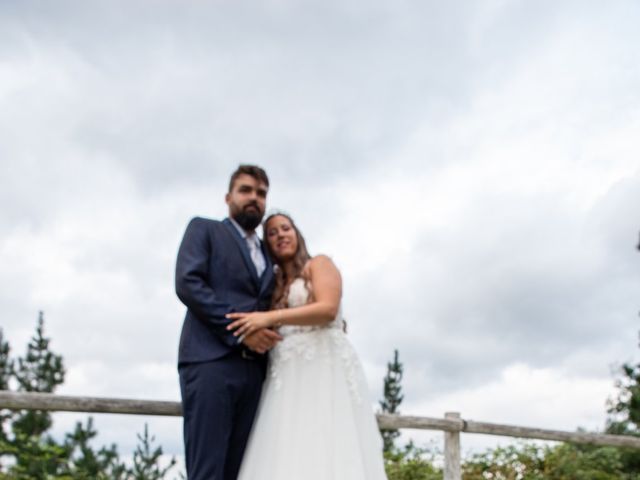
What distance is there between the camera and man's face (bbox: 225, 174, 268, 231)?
3.76m

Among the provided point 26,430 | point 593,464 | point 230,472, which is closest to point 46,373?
point 26,430

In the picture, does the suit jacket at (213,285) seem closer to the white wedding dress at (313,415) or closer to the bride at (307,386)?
the bride at (307,386)

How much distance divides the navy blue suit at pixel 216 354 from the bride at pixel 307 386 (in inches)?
3.3

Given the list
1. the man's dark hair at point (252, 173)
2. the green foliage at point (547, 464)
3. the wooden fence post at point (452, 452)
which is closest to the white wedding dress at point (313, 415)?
the man's dark hair at point (252, 173)

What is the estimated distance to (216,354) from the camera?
3393 millimetres

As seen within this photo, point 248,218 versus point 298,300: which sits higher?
point 248,218

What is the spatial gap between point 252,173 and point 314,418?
4.12ft

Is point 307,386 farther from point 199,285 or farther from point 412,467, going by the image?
point 412,467

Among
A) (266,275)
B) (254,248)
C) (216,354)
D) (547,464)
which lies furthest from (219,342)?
(547,464)

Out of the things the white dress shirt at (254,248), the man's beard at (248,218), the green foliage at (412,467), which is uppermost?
the man's beard at (248,218)

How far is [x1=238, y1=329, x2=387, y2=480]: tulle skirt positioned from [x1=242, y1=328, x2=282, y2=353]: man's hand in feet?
0.59

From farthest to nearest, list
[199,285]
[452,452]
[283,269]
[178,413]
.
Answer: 1. [452,452]
2. [178,413]
3. [283,269]
4. [199,285]

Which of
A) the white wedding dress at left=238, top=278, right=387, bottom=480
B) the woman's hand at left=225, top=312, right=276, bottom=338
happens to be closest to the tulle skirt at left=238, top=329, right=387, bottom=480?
the white wedding dress at left=238, top=278, right=387, bottom=480

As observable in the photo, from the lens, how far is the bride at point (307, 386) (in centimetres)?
346
